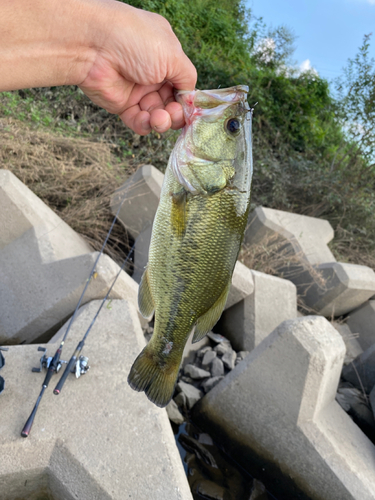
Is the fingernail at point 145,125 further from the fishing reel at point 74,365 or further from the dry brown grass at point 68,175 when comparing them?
the dry brown grass at point 68,175

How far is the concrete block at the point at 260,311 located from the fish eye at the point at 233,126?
309 cm

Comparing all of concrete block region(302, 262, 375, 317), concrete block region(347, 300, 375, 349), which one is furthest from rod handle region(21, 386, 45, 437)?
concrete block region(347, 300, 375, 349)

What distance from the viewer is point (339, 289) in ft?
17.6

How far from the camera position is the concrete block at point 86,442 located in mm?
2008

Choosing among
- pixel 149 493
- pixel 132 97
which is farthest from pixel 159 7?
pixel 149 493

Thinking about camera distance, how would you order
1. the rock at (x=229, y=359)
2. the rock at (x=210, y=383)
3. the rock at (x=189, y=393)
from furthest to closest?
the rock at (x=229, y=359) < the rock at (x=210, y=383) < the rock at (x=189, y=393)

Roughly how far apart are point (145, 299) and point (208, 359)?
2.67 meters

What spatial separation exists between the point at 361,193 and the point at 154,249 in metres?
7.98

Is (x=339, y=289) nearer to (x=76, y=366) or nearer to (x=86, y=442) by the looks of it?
(x=76, y=366)

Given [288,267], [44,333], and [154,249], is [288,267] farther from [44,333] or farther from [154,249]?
[154,249]

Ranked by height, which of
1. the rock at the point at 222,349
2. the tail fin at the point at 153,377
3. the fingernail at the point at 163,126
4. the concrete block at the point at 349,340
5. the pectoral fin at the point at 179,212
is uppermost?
the fingernail at the point at 163,126

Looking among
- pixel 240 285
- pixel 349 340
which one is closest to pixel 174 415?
pixel 240 285

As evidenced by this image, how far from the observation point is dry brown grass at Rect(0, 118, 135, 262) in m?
4.96

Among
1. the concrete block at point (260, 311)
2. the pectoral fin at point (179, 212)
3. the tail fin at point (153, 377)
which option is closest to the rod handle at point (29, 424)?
the tail fin at point (153, 377)
